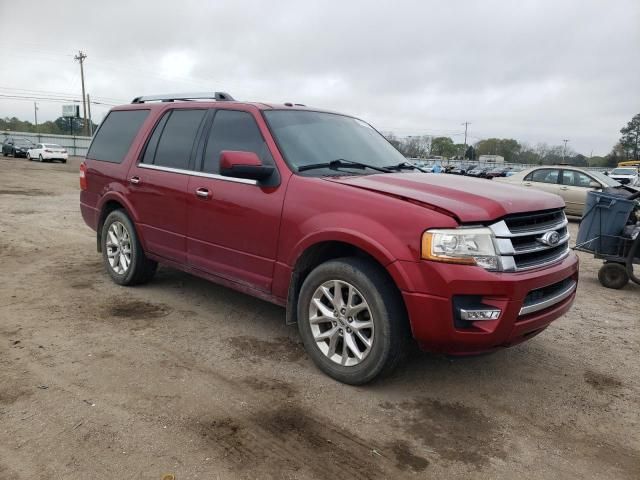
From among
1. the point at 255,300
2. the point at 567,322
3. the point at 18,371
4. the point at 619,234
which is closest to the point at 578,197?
the point at 619,234

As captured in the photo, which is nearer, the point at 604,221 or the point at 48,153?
the point at 604,221

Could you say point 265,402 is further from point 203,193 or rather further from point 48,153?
point 48,153

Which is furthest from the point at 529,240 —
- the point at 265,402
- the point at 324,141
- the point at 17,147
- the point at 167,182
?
the point at 17,147

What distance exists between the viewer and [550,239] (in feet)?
11.2

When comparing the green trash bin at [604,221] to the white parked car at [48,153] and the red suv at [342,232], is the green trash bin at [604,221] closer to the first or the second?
the red suv at [342,232]

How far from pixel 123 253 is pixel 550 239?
13.8ft

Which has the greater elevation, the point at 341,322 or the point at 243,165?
the point at 243,165

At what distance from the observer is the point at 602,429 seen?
3117 millimetres

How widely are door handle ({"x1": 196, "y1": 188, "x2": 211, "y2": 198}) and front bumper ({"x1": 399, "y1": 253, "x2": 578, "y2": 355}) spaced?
1964 mm

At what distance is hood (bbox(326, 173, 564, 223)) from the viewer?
3104 mm

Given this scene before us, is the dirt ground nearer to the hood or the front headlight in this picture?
the front headlight

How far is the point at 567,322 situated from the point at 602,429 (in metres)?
2.09

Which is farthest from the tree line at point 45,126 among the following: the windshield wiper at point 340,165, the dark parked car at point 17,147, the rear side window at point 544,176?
the windshield wiper at point 340,165

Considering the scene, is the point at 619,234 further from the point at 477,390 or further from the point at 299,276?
the point at 299,276
